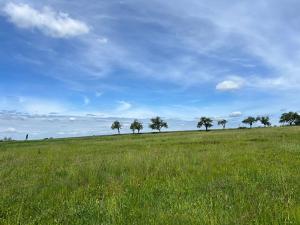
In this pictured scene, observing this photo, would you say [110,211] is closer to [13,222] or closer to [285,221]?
[13,222]

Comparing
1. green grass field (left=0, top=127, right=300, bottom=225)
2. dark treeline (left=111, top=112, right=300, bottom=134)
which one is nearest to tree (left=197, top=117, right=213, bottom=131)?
dark treeline (left=111, top=112, right=300, bottom=134)

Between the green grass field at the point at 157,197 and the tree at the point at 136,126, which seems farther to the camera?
the tree at the point at 136,126

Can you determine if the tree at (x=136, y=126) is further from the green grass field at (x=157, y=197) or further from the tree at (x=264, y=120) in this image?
the green grass field at (x=157, y=197)

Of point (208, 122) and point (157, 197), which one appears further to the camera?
point (208, 122)

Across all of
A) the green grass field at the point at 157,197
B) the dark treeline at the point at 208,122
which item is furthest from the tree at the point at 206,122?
the green grass field at the point at 157,197

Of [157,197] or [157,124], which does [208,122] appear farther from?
[157,197]

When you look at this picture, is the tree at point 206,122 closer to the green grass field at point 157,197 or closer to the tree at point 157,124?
the tree at point 157,124

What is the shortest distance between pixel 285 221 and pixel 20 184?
9.94 meters

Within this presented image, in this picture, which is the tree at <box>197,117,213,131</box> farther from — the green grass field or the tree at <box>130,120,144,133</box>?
the green grass field

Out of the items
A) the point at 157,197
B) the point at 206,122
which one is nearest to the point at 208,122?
the point at 206,122

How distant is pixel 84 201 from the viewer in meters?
9.55

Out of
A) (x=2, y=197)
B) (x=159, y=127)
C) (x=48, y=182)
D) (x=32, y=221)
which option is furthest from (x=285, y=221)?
(x=159, y=127)

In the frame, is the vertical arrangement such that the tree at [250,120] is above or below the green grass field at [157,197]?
above

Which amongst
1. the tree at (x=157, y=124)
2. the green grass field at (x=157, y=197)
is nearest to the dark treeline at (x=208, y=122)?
the tree at (x=157, y=124)
